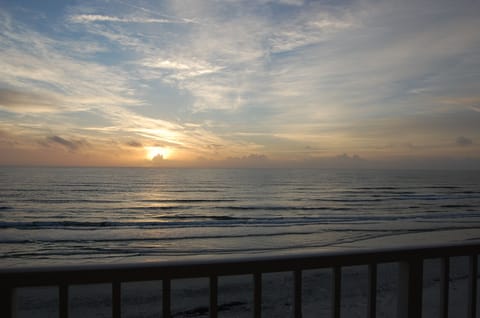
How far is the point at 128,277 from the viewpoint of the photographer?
1.33 m

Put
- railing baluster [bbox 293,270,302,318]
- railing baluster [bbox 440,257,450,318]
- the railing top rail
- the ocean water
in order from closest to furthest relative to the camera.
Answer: the railing top rail < railing baluster [bbox 293,270,302,318] < railing baluster [bbox 440,257,450,318] < the ocean water

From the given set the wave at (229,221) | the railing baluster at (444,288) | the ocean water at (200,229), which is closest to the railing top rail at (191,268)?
the railing baluster at (444,288)

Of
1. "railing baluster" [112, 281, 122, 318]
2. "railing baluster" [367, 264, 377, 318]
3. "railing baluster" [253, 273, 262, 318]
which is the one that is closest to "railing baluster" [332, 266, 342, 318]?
"railing baluster" [367, 264, 377, 318]

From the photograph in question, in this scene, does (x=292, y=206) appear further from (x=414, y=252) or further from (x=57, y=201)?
(x=414, y=252)

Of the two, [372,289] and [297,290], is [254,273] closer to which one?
[297,290]

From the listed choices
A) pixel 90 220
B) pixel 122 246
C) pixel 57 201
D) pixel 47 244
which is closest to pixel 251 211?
pixel 90 220

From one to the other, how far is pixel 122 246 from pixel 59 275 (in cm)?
1167

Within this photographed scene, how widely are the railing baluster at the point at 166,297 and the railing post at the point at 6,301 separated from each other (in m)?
0.59

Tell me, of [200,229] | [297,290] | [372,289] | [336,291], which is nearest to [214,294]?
[297,290]

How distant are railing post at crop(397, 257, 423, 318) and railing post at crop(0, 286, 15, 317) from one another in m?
1.83

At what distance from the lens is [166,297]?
4.61 feet

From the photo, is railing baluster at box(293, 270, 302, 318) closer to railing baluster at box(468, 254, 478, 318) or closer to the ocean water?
railing baluster at box(468, 254, 478, 318)

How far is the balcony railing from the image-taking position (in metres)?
1.29

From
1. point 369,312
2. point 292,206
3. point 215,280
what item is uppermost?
point 215,280
